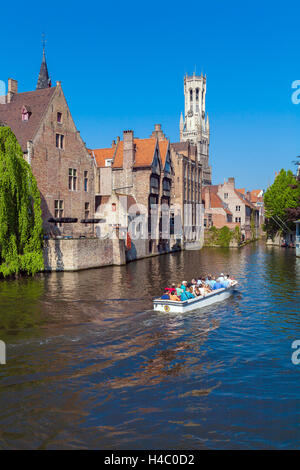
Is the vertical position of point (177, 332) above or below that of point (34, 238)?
below

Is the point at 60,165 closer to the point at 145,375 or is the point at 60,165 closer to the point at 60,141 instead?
the point at 60,141

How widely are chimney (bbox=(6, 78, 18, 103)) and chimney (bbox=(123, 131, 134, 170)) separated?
53.5 ft

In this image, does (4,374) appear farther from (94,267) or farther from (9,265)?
(94,267)

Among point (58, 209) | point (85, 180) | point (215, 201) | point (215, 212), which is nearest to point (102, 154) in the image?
point (85, 180)

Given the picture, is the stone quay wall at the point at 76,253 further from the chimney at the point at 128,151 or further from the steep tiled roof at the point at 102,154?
the steep tiled roof at the point at 102,154

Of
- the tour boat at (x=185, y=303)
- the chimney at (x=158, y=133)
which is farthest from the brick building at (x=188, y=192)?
the tour boat at (x=185, y=303)

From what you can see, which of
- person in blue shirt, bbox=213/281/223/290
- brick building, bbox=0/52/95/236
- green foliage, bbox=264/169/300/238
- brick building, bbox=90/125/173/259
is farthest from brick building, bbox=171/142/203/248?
person in blue shirt, bbox=213/281/223/290

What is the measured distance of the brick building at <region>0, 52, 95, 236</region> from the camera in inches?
1623

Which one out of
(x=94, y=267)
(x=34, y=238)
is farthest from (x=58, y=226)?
(x=34, y=238)

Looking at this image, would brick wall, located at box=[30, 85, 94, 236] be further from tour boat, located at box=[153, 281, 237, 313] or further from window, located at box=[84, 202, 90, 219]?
tour boat, located at box=[153, 281, 237, 313]

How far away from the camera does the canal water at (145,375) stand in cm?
983

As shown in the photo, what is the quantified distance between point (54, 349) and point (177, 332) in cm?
570

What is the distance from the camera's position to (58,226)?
4331cm

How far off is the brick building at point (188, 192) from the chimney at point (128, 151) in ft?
58.2
